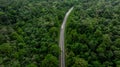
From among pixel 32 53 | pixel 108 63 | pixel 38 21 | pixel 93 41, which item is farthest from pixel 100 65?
pixel 38 21

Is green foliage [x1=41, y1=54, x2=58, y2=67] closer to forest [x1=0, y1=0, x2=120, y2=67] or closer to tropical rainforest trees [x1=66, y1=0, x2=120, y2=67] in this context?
forest [x1=0, y1=0, x2=120, y2=67]

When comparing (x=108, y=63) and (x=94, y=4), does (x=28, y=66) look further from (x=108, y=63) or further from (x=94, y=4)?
(x=94, y=4)

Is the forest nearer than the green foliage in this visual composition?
No

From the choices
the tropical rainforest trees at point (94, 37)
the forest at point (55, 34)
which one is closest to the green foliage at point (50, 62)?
the forest at point (55, 34)

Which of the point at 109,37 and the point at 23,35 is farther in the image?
the point at 23,35

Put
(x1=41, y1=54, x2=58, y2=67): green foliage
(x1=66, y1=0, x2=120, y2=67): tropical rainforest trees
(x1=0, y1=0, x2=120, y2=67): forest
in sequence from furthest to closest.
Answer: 1. (x1=0, y1=0, x2=120, y2=67): forest
2. (x1=66, y1=0, x2=120, y2=67): tropical rainforest trees
3. (x1=41, y1=54, x2=58, y2=67): green foliage

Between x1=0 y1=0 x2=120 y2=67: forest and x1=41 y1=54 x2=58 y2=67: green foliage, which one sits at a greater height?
x1=0 y1=0 x2=120 y2=67: forest

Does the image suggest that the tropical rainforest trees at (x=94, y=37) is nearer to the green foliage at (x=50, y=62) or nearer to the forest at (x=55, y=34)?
the forest at (x=55, y=34)

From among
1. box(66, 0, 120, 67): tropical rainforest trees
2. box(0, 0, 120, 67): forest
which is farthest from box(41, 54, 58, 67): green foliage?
box(66, 0, 120, 67): tropical rainforest trees
